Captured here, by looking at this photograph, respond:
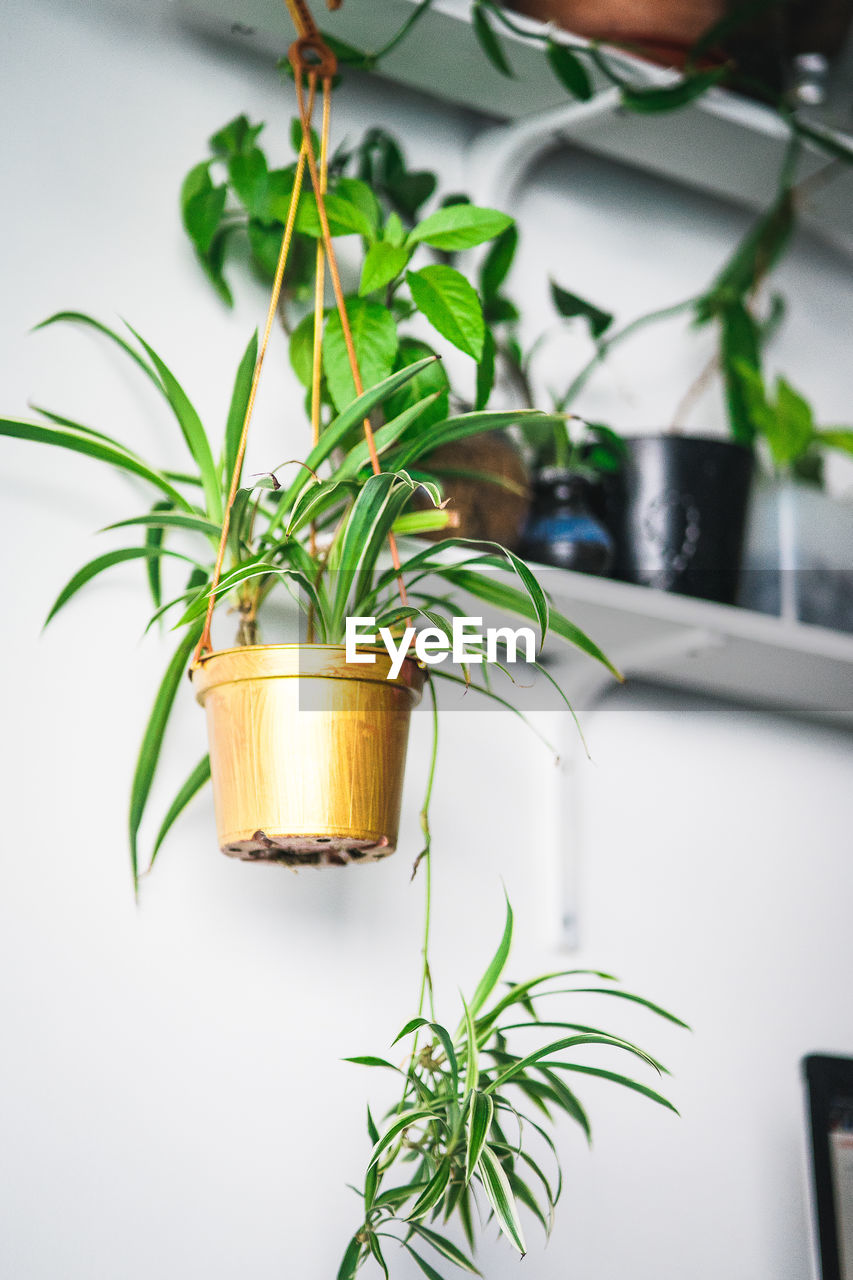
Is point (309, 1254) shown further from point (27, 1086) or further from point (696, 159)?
point (696, 159)

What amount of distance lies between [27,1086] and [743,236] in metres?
1.39

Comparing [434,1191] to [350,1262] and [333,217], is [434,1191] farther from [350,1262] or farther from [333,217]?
[333,217]

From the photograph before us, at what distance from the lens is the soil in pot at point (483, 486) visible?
3.74 ft

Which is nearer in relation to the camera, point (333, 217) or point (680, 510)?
point (333, 217)

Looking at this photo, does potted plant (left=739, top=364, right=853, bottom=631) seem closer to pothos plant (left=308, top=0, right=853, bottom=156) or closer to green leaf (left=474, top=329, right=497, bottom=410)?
pothos plant (left=308, top=0, right=853, bottom=156)

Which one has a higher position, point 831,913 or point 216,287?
point 216,287

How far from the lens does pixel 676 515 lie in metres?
1.30

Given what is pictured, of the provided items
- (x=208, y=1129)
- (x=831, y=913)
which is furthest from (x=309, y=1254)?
(x=831, y=913)

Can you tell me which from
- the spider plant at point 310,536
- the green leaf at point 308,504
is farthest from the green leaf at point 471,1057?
the green leaf at point 308,504

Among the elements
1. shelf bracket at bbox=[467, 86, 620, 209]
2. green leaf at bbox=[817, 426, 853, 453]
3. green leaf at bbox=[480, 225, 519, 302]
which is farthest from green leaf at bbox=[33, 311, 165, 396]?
green leaf at bbox=[817, 426, 853, 453]

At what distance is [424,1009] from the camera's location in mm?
1163

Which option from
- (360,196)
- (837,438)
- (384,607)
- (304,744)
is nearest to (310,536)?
(384,607)

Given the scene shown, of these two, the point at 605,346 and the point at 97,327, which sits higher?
the point at 605,346

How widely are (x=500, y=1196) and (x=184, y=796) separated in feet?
1.35
